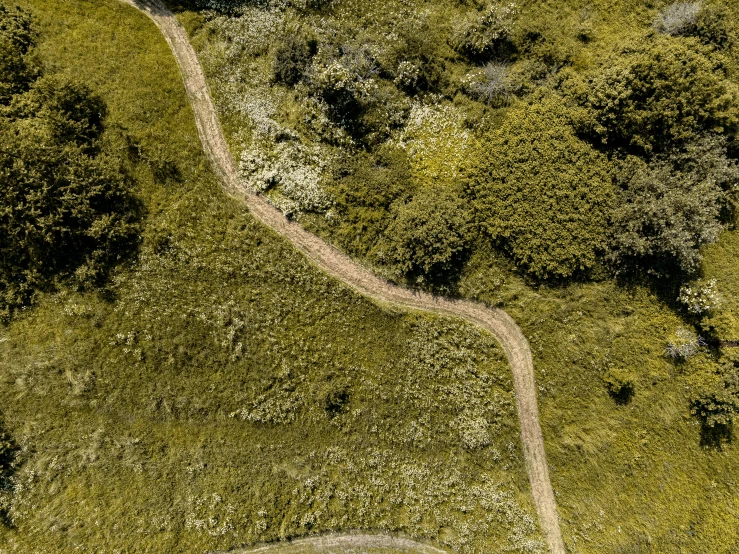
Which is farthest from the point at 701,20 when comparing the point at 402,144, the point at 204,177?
the point at 204,177

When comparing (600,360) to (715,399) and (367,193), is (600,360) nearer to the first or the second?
(715,399)

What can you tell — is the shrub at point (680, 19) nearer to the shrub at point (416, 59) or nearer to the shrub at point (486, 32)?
the shrub at point (486, 32)

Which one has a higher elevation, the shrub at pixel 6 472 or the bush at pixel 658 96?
the bush at pixel 658 96

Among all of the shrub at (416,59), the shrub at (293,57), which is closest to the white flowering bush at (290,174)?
the shrub at (293,57)

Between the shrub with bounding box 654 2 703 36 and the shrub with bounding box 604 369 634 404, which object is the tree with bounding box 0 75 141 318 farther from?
the shrub with bounding box 654 2 703 36

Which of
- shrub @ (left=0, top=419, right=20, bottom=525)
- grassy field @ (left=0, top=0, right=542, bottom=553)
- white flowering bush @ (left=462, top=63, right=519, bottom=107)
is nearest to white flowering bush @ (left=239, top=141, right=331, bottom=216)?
grassy field @ (left=0, top=0, right=542, bottom=553)
